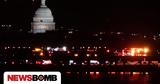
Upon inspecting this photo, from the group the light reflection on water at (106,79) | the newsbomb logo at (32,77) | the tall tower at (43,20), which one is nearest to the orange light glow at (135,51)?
the light reflection on water at (106,79)

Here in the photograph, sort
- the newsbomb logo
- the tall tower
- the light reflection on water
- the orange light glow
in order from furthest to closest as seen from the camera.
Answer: the tall tower < the orange light glow < the light reflection on water < the newsbomb logo

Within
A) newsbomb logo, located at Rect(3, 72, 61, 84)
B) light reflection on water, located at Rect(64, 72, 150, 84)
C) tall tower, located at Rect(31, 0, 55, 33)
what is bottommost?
light reflection on water, located at Rect(64, 72, 150, 84)

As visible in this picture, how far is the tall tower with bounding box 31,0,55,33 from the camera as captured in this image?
11012 centimetres

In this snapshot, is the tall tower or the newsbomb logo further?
the tall tower

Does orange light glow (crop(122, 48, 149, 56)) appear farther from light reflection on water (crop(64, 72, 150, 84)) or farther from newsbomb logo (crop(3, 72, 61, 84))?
newsbomb logo (crop(3, 72, 61, 84))

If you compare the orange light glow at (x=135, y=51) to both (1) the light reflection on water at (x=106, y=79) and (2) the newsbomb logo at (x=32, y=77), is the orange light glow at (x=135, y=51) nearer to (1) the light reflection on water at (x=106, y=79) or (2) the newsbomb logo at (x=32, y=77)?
(1) the light reflection on water at (x=106, y=79)

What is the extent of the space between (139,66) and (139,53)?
45.1 ft

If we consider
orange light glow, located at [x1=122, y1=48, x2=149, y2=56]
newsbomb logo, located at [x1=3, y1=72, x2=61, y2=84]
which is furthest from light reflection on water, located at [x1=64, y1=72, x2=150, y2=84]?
newsbomb logo, located at [x1=3, y1=72, x2=61, y2=84]

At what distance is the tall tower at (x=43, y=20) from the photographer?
110 meters

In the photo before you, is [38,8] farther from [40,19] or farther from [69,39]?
[69,39]

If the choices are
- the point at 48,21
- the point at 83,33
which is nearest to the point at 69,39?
the point at 83,33

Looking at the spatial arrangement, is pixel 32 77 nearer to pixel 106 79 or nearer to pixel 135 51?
pixel 106 79

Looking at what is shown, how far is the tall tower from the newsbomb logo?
342 feet

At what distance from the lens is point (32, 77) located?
4.67 m
